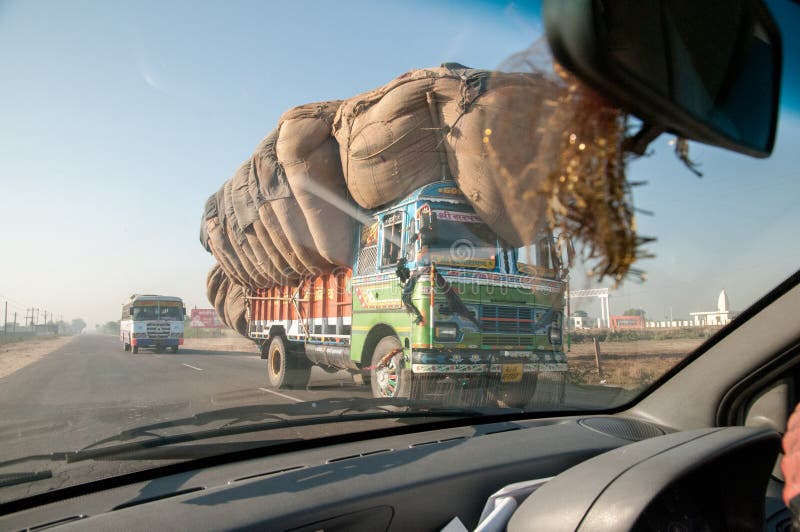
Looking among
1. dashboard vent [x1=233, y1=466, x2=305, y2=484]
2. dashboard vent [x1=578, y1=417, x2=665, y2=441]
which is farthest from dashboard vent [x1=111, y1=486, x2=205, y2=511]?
dashboard vent [x1=578, y1=417, x2=665, y2=441]

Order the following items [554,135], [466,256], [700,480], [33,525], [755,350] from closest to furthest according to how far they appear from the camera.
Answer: [554,135]
[33,525]
[700,480]
[755,350]
[466,256]

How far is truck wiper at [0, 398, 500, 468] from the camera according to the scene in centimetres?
228

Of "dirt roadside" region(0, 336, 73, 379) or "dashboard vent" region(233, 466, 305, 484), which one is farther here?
"dirt roadside" region(0, 336, 73, 379)

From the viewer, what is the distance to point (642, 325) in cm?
290

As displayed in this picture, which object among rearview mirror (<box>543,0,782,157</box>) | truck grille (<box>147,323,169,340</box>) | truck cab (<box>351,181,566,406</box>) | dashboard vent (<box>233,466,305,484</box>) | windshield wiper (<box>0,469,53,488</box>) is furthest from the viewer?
truck grille (<box>147,323,169,340</box>)

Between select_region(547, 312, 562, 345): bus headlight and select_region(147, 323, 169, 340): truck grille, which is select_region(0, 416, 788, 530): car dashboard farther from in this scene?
select_region(147, 323, 169, 340): truck grille

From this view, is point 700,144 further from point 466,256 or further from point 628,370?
point 466,256

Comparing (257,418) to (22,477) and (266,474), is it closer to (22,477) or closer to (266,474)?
(266,474)

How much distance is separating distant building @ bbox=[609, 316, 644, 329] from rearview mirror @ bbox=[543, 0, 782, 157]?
1329 millimetres

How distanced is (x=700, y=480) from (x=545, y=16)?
2.15 metres

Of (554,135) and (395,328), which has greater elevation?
(554,135)

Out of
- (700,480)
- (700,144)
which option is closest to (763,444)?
(700,480)

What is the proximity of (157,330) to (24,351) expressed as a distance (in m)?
2.68

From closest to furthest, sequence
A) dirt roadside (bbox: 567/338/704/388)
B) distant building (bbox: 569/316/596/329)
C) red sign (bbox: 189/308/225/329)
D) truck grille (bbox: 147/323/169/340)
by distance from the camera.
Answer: distant building (bbox: 569/316/596/329) < dirt roadside (bbox: 567/338/704/388) < truck grille (bbox: 147/323/169/340) < red sign (bbox: 189/308/225/329)
